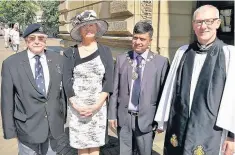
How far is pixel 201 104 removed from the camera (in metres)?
2.38

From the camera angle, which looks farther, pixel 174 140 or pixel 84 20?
pixel 84 20

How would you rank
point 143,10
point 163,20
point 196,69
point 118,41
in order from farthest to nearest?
1. point 118,41
2. point 143,10
3. point 163,20
4. point 196,69

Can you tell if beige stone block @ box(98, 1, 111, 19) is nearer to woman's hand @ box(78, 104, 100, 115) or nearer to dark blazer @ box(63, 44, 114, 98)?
dark blazer @ box(63, 44, 114, 98)

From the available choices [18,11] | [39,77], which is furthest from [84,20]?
[18,11]

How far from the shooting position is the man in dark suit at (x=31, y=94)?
287cm

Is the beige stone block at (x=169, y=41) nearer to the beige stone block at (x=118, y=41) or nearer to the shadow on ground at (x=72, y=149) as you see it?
the beige stone block at (x=118, y=41)

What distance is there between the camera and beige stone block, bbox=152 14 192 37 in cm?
574

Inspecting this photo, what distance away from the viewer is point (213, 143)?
2.37 m

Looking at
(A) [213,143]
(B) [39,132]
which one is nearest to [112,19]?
(B) [39,132]

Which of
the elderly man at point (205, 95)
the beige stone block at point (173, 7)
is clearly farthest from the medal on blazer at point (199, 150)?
the beige stone block at point (173, 7)

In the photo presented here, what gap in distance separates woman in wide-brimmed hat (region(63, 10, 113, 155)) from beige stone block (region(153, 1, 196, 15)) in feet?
8.83

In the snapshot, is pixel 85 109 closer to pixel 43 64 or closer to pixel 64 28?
pixel 43 64

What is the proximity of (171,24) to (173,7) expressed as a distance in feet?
1.11

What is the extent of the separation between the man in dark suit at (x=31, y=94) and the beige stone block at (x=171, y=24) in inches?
126
